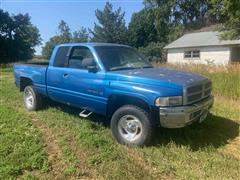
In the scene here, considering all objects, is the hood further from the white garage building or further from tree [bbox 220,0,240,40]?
the white garage building

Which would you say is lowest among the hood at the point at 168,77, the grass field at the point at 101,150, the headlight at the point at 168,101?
the grass field at the point at 101,150

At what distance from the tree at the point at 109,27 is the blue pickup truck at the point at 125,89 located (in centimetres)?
3772

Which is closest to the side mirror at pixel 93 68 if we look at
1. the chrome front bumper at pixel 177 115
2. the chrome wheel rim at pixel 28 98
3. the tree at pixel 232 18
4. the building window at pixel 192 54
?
the chrome front bumper at pixel 177 115

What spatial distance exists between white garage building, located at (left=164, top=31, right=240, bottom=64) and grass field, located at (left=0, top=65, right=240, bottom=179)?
18467 mm

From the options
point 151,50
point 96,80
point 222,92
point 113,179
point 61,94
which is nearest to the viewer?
point 113,179

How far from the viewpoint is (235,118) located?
684cm

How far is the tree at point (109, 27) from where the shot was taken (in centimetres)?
4469

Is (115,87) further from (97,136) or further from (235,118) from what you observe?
(235,118)

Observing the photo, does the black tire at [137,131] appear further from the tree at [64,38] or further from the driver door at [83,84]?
the tree at [64,38]

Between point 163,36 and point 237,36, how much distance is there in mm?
27902

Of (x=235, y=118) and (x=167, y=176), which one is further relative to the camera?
(x=235, y=118)

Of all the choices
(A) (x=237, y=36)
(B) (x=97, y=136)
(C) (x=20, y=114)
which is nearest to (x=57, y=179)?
(B) (x=97, y=136)

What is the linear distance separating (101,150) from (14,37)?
40960mm

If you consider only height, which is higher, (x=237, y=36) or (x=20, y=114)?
(x=237, y=36)
